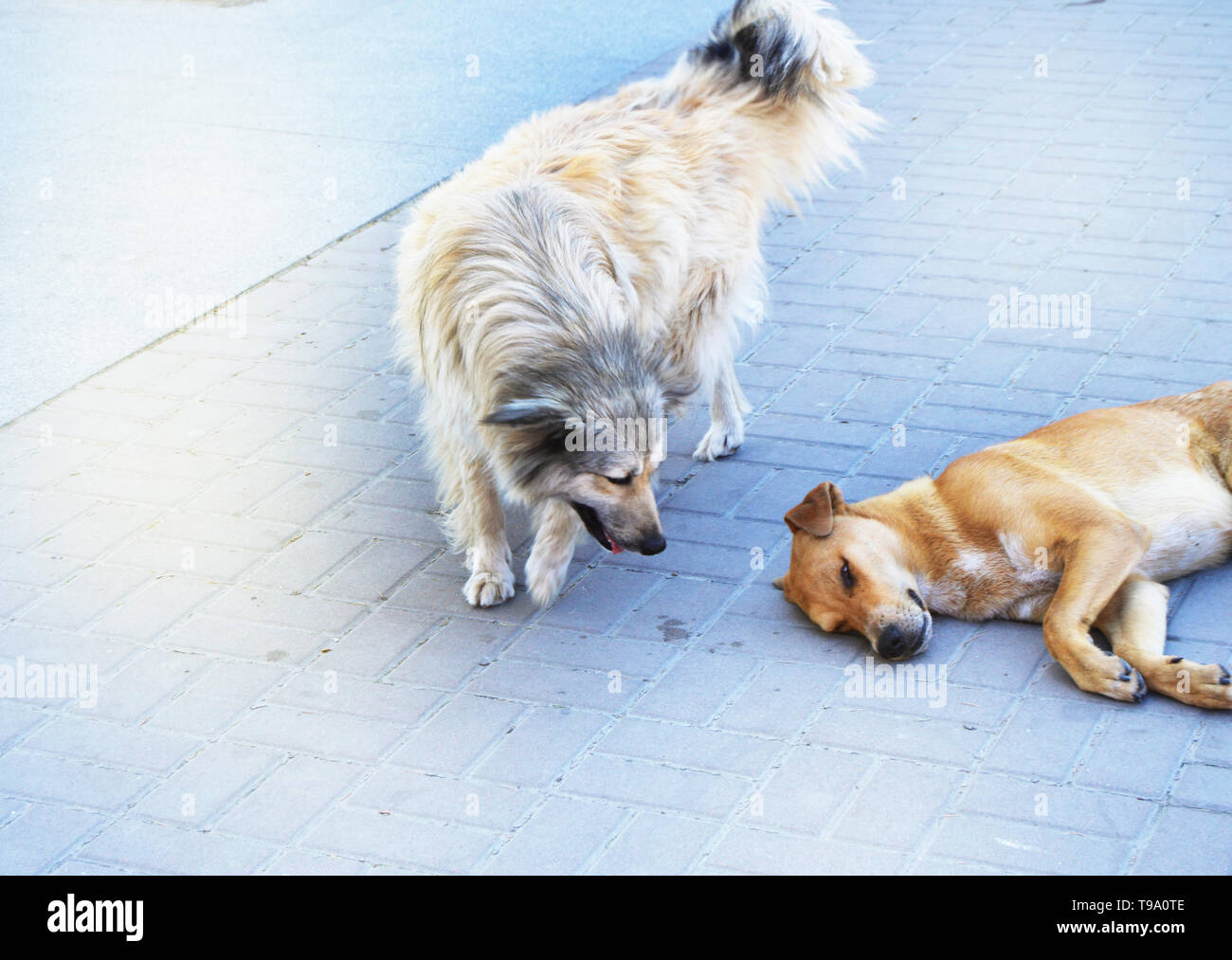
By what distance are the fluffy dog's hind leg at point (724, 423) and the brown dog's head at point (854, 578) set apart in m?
1.35

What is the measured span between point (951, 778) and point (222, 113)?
889 cm

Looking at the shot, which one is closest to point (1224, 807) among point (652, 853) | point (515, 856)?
point (652, 853)

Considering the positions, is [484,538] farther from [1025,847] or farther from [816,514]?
[1025,847]

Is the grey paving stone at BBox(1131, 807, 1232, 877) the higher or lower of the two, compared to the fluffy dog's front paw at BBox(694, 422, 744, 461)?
higher

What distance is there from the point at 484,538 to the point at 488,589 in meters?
0.21

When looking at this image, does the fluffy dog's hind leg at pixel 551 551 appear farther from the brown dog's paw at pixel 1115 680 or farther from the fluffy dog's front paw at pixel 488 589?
the brown dog's paw at pixel 1115 680

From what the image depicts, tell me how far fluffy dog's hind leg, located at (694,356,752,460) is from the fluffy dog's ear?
1.81 meters

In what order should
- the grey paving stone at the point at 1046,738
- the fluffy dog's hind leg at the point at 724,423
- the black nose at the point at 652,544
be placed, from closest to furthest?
the grey paving stone at the point at 1046,738 → the black nose at the point at 652,544 → the fluffy dog's hind leg at the point at 724,423

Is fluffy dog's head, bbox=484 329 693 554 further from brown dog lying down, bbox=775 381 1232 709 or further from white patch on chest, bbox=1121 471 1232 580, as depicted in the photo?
white patch on chest, bbox=1121 471 1232 580

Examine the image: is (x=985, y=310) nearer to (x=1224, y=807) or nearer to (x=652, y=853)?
(x=1224, y=807)

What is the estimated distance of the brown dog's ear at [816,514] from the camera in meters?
4.66

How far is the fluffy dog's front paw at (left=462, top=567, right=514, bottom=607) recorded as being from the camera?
5.15m

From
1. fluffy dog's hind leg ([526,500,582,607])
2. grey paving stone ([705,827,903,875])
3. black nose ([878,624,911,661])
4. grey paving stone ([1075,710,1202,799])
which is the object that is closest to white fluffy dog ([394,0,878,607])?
fluffy dog's hind leg ([526,500,582,607])

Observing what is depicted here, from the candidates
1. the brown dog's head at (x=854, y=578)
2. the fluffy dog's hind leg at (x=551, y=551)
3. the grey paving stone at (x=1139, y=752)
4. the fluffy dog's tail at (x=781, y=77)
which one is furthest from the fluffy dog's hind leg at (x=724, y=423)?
the grey paving stone at (x=1139, y=752)
